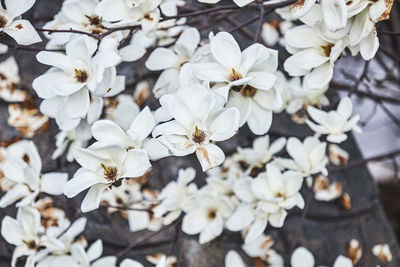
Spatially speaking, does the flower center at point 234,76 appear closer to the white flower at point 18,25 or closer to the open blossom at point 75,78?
the open blossom at point 75,78

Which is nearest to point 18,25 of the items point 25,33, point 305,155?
point 25,33

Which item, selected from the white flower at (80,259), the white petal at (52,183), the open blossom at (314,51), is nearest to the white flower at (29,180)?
the white petal at (52,183)

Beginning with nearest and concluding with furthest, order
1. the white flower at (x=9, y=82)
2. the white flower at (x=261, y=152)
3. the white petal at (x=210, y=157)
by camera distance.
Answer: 1. the white petal at (x=210, y=157)
2. the white flower at (x=261, y=152)
3. the white flower at (x=9, y=82)

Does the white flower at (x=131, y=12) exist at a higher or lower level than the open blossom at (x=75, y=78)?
higher

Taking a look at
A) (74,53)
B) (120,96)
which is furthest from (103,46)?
(120,96)

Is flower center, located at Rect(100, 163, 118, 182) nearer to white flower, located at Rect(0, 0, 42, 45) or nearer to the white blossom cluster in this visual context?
the white blossom cluster

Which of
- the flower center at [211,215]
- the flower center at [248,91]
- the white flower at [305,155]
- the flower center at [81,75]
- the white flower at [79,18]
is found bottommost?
the flower center at [211,215]
